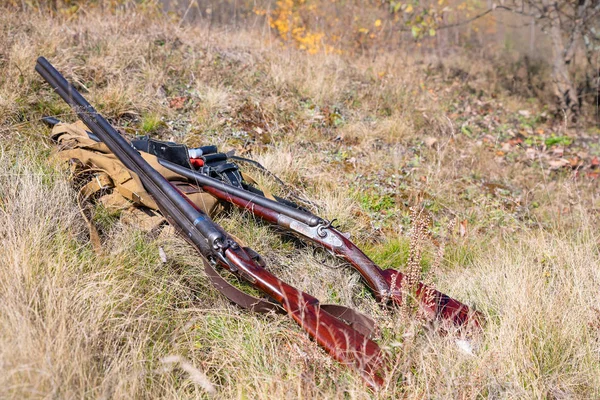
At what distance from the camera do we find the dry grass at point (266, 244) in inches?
77.4

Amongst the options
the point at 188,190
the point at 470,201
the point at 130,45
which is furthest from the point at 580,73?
the point at 188,190

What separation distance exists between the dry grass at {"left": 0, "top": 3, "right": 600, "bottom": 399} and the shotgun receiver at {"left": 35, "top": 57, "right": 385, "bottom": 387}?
0.26 ft

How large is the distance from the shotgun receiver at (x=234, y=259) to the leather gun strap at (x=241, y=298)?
62 millimetres

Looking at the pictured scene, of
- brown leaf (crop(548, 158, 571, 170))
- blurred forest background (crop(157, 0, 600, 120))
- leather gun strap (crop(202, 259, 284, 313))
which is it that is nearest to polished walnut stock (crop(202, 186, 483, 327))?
leather gun strap (crop(202, 259, 284, 313))

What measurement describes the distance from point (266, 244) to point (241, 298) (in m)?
0.84

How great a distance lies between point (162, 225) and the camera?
9.58ft

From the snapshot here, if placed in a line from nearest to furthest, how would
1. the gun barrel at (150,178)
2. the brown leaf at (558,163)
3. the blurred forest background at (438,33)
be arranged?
the gun barrel at (150,178)
the brown leaf at (558,163)
the blurred forest background at (438,33)

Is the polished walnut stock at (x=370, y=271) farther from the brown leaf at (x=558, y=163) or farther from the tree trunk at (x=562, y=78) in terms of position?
the tree trunk at (x=562, y=78)

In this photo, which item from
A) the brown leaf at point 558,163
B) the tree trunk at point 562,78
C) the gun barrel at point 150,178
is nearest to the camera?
the gun barrel at point 150,178

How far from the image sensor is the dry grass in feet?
6.45

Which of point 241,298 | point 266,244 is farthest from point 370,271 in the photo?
point 266,244

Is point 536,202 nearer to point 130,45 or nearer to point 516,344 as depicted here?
point 516,344

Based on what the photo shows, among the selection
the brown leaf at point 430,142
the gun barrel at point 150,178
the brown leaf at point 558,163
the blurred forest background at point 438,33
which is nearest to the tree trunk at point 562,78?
the blurred forest background at point 438,33

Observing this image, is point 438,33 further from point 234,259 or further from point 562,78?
point 234,259
